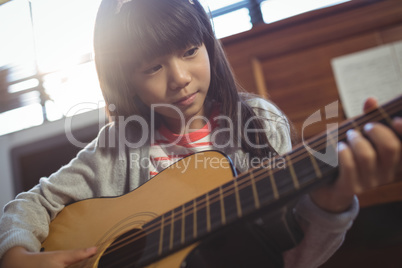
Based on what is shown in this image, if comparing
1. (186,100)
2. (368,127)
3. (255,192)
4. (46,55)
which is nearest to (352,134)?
(368,127)

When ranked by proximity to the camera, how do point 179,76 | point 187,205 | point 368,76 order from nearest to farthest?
point 187,205 < point 179,76 < point 368,76

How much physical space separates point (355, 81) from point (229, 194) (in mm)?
792

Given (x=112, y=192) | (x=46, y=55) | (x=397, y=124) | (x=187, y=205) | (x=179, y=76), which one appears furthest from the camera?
(x=46, y=55)

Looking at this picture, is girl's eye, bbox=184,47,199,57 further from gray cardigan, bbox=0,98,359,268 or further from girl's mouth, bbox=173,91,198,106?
gray cardigan, bbox=0,98,359,268

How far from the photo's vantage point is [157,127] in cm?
72

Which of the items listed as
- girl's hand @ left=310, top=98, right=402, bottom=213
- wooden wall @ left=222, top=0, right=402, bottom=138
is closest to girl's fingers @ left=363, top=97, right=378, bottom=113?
girl's hand @ left=310, top=98, right=402, bottom=213

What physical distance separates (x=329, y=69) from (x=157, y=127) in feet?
2.16

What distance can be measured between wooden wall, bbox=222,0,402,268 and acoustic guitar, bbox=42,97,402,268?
658mm

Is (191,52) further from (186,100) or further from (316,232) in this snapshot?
(316,232)

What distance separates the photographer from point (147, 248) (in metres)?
0.38

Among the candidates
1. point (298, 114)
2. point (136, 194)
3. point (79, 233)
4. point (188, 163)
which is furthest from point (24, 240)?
point (298, 114)

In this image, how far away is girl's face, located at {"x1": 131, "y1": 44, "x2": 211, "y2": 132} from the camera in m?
0.54

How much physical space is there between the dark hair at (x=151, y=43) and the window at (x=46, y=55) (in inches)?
25.0

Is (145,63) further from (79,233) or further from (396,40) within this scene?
(396,40)
